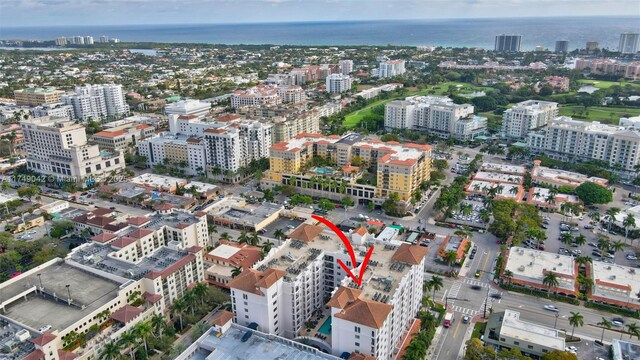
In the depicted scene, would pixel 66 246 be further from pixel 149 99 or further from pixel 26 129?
pixel 149 99

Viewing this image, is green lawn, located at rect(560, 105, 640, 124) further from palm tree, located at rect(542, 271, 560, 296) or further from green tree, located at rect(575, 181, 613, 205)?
palm tree, located at rect(542, 271, 560, 296)

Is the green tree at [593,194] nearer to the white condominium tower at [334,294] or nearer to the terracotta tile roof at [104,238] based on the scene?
the white condominium tower at [334,294]

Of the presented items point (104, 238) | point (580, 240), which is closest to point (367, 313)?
point (104, 238)

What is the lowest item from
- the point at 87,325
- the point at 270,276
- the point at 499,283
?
the point at 499,283

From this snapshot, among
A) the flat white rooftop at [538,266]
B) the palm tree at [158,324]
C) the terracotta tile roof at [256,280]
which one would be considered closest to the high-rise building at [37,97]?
the palm tree at [158,324]

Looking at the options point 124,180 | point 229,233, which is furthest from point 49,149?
point 229,233

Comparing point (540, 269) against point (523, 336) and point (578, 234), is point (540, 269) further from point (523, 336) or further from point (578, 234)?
point (578, 234)
